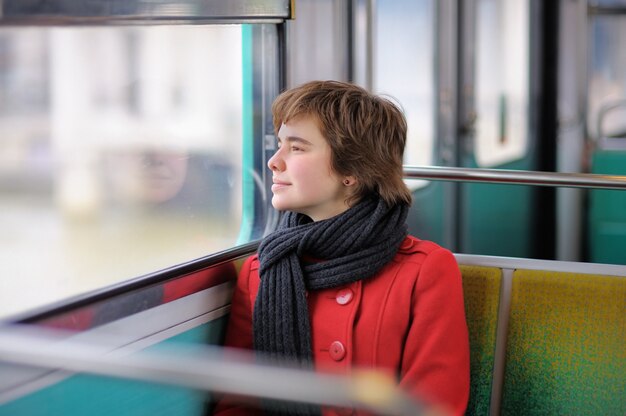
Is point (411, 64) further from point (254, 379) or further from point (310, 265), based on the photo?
point (254, 379)

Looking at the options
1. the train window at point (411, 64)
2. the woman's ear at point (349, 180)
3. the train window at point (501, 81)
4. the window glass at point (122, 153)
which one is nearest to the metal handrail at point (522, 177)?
the woman's ear at point (349, 180)

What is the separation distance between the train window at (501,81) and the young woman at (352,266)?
3.59 meters

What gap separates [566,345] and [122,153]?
4.31 feet

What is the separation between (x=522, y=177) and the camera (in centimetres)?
241

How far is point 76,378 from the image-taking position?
5.36ft

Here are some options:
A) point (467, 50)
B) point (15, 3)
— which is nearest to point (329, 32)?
point (467, 50)

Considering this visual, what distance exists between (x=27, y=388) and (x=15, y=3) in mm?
606

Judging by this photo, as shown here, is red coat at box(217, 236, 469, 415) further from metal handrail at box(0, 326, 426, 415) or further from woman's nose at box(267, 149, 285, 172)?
metal handrail at box(0, 326, 426, 415)

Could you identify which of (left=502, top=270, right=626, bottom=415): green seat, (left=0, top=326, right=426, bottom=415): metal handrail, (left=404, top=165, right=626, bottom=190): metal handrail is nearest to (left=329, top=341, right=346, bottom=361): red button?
(left=502, top=270, right=626, bottom=415): green seat

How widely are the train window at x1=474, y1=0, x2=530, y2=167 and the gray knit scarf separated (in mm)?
3635

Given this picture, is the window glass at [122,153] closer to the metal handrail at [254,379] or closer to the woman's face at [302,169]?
the woman's face at [302,169]

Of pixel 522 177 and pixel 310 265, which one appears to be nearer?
pixel 310 265

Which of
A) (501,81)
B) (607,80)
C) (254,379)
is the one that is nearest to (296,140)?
(254,379)

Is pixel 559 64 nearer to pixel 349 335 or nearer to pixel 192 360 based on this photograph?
pixel 349 335
